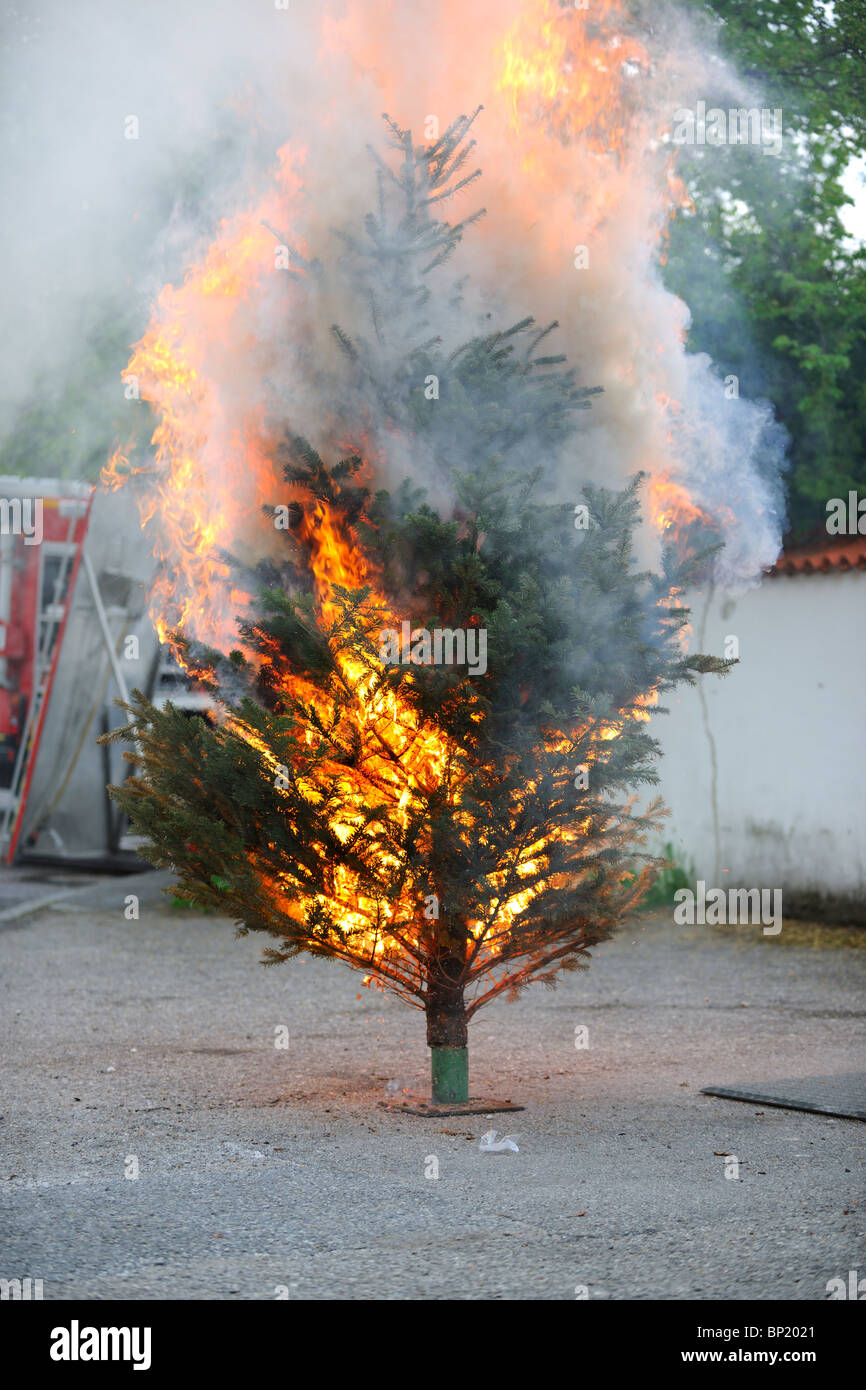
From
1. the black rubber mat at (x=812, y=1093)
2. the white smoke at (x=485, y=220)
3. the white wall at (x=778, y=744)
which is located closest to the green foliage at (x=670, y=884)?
the white wall at (x=778, y=744)

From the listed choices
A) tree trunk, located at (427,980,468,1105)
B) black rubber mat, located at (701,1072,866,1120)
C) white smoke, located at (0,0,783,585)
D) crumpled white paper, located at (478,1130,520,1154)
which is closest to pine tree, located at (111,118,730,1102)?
tree trunk, located at (427,980,468,1105)

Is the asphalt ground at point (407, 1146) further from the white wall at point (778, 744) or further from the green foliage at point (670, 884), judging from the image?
the green foliage at point (670, 884)

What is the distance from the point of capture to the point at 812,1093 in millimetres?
6418

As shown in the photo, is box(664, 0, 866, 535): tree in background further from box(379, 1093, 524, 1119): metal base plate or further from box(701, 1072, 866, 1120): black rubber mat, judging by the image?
box(379, 1093, 524, 1119): metal base plate

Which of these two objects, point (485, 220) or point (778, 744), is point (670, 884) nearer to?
point (778, 744)

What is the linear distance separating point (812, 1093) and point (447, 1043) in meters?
1.62

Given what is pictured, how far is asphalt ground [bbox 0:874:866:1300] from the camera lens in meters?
4.17

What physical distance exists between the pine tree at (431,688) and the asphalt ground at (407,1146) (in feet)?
2.65

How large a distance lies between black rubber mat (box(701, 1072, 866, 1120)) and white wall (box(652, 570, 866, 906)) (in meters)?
5.69

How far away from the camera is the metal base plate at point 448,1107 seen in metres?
6.10

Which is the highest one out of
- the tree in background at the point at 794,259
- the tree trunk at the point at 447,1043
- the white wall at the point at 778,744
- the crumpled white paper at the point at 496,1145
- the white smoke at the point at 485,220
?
the tree in background at the point at 794,259

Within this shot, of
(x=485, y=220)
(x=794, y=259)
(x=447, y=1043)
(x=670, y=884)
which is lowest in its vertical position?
(x=447, y=1043)

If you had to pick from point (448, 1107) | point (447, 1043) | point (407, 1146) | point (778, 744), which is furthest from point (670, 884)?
point (407, 1146)

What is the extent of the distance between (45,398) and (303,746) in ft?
26.7
